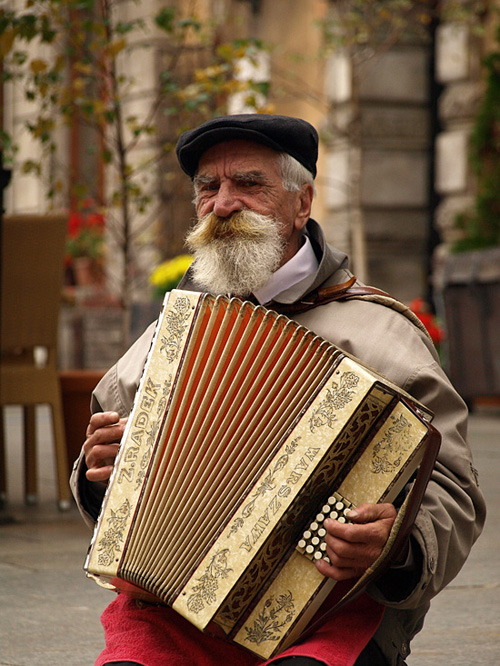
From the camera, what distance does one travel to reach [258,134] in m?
2.34

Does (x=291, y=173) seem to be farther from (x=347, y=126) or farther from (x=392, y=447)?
(x=347, y=126)

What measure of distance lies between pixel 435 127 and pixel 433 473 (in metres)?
9.34

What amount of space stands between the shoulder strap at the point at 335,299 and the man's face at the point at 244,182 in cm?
14

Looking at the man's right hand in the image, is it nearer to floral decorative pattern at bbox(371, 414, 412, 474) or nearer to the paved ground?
floral decorative pattern at bbox(371, 414, 412, 474)

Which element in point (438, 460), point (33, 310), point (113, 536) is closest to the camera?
point (113, 536)

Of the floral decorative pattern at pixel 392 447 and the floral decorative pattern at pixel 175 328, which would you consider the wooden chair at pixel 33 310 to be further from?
the floral decorative pattern at pixel 392 447

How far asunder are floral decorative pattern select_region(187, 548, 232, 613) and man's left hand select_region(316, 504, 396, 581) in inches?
6.6

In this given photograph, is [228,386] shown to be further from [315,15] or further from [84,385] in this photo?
[315,15]

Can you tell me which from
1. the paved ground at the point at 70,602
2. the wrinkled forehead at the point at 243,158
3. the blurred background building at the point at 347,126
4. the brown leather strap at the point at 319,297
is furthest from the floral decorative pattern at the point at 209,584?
the blurred background building at the point at 347,126

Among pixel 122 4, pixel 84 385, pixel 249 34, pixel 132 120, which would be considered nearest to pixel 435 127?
pixel 249 34

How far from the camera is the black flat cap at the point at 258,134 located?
2348mm

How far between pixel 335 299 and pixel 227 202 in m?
0.31

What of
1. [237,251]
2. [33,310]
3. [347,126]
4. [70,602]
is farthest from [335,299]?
[347,126]

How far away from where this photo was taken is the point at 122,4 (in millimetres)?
12617
